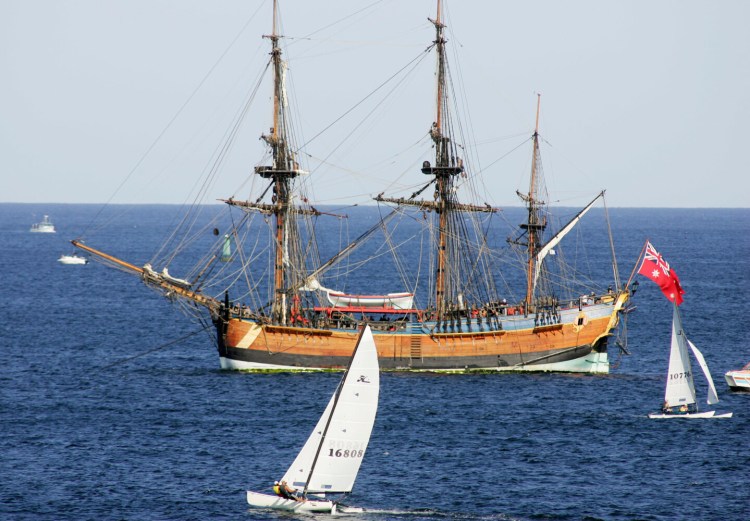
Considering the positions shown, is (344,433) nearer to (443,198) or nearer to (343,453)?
(343,453)

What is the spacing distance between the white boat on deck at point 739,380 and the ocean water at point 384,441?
2.97ft

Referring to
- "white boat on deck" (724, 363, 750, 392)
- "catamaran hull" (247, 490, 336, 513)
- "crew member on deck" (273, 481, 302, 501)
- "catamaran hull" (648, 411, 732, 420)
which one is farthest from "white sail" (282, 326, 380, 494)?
"white boat on deck" (724, 363, 750, 392)

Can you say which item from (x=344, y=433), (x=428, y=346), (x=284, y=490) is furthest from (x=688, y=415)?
(x=284, y=490)

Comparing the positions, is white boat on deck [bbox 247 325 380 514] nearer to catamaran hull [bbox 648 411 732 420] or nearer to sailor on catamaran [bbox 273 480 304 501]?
sailor on catamaran [bbox 273 480 304 501]

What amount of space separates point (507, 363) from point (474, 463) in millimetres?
23764

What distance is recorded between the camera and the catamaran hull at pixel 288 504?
49906 millimetres

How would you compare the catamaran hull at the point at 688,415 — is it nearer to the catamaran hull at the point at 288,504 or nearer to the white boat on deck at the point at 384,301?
the white boat on deck at the point at 384,301

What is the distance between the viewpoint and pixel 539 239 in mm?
90812

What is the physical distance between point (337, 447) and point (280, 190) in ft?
125

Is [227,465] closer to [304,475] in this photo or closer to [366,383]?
[304,475]

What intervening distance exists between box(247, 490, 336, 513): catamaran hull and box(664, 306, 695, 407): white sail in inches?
1062

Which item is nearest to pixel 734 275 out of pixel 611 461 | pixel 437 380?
pixel 437 380

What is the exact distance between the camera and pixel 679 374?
68.9 metres

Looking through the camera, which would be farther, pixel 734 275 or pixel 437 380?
pixel 734 275
